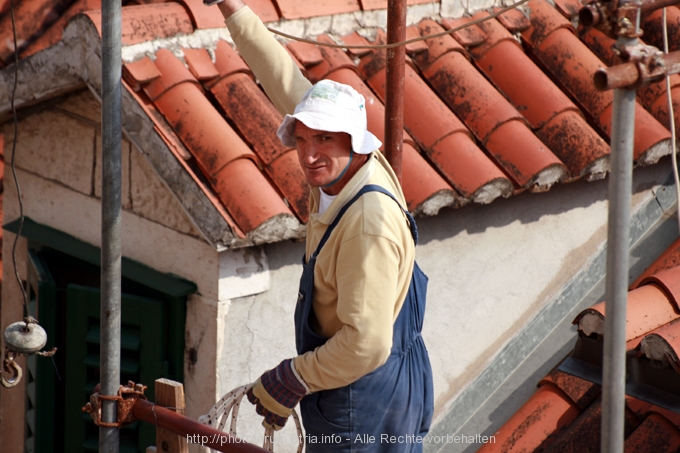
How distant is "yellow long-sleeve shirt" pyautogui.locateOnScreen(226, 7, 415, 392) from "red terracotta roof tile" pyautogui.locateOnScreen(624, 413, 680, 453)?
1237mm

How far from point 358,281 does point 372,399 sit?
17.1 inches

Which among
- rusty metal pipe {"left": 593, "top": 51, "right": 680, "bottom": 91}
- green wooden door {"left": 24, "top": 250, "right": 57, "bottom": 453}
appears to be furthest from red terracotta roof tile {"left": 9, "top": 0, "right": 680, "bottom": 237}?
rusty metal pipe {"left": 593, "top": 51, "right": 680, "bottom": 91}

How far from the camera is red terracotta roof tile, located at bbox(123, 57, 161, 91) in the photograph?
3.38 m

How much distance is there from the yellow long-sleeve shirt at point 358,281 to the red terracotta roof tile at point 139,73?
1256 millimetres

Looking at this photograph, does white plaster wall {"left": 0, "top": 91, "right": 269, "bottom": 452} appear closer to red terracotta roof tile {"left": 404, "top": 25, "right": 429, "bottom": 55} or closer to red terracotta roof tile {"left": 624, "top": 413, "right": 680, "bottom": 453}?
red terracotta roof tile {"left": 404, "top": 25, "right": 429, "bottom": 55}

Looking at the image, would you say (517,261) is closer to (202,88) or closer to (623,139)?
(202,88)

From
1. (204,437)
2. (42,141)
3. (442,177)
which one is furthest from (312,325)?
(42,141)

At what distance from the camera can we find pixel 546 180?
12.4 feet

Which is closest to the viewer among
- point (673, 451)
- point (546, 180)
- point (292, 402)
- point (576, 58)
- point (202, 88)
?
point (292, 402)

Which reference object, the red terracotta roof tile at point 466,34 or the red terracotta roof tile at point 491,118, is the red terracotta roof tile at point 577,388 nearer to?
the red terracotta roof tile at point 491,118

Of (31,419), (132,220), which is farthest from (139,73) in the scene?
(31,419)

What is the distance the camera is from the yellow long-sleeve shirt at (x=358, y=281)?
2.20 meters

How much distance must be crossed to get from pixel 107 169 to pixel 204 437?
2.66ft

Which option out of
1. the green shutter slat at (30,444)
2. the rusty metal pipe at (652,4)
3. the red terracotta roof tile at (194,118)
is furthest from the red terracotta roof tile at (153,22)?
the rusty metal pipe at (652,4)
